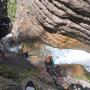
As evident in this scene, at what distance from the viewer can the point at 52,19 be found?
11.6 m

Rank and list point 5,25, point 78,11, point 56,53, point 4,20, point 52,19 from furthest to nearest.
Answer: point 4,20 → point 5,25 → point 56,53 → point 52,19 → point 78,11

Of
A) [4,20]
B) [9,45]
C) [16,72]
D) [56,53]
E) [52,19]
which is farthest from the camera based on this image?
[4,20]

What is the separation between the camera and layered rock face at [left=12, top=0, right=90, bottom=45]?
10.5 metres

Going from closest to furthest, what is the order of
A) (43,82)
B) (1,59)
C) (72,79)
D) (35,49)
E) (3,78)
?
(3,78) → (43,82) → (72,79) → (1,59) → (35,49)

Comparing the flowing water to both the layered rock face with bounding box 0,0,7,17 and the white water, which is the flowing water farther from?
the layered rock face with bounding box 0,0,7,17

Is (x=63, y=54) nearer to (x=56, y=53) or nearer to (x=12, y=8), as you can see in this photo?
(x=56, y=53)

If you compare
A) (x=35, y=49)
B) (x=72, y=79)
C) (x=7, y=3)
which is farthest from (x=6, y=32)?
(x=72, y=79)

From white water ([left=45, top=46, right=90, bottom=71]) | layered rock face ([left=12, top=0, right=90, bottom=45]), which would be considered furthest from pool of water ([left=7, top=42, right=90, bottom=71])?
layered rock face ([left=12, top=0, right=90, bottom=45])

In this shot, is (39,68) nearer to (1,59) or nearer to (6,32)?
(1,59)

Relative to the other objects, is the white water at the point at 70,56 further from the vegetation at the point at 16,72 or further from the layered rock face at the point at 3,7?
the layered rock face at the point at 3,7

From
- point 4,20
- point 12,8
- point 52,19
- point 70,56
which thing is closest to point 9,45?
point 4,20

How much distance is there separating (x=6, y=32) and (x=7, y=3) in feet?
4.53

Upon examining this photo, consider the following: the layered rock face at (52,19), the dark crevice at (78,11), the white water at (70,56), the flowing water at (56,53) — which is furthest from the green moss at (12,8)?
the dark crevice at (78,11)

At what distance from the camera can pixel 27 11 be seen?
1309cm
